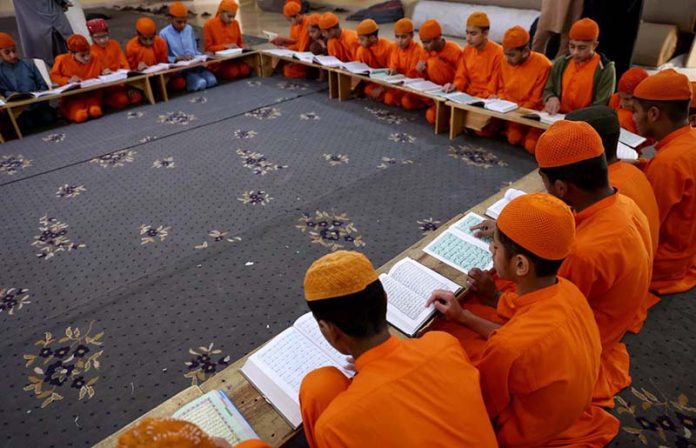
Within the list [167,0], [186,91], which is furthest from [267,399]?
[167,0]

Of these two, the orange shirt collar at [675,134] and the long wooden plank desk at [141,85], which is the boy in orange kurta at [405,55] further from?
the orange shirt collar at [675,134]

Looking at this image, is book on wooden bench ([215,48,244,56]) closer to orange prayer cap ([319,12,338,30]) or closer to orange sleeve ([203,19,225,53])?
orange sleeve ([203,19,225,53])

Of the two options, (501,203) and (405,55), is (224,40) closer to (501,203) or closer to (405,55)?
(405,55)

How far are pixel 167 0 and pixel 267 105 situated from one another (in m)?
11.1

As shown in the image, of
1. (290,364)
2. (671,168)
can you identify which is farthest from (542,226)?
(671,168)

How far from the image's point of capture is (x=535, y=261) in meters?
1.37

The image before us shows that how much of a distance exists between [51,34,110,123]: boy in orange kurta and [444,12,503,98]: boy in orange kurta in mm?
3906

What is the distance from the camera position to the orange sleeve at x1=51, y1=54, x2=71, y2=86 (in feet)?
16.7

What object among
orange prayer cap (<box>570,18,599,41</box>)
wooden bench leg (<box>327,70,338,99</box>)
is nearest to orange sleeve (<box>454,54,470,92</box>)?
orange prayer cap (<box>570,18,599,41</box>)

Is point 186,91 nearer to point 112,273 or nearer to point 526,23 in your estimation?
point 112,273

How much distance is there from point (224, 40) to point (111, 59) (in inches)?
62.1

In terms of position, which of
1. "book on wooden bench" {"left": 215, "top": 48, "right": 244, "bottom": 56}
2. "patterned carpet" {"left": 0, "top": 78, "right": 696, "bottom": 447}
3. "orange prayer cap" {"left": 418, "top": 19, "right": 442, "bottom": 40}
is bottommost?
"patterned carpet" {"left": 0, "top": 78, "right": 696, "bottom": 447}

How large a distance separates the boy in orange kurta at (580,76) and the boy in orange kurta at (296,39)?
3.36 m

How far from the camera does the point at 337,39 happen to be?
5719 mm
